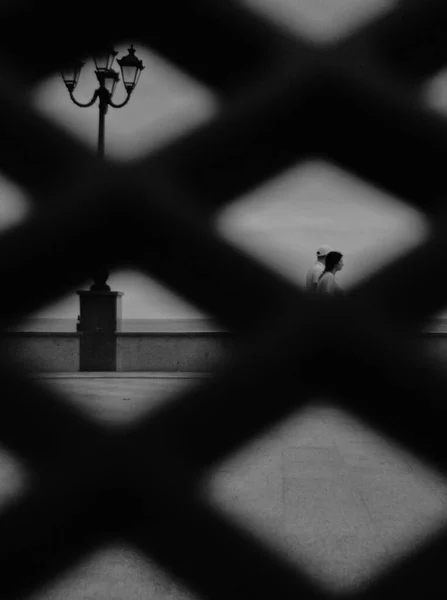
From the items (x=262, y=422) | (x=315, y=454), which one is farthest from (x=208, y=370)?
(x=315, y=454)

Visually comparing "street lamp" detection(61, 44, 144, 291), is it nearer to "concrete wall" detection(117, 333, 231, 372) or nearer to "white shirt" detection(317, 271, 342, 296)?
"white shirt" detection(317, 271, 342, 296)

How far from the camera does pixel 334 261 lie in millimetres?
535

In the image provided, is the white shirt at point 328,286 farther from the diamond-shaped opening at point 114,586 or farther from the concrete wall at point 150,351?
the concrete wall at point 150,351

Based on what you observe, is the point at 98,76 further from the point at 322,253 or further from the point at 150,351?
the point at 150,351

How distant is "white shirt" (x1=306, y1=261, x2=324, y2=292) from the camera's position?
50 centimetres

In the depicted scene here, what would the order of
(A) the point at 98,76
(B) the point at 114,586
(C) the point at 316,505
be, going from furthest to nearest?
(C) the point at 316,505 → (B) the point at 114,586 → (A) the point at 98,76

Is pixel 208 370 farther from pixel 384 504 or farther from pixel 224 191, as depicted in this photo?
pixel 384 504

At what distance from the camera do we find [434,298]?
491mm

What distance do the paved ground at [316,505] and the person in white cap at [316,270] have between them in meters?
0.07

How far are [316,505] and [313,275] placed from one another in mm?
1961

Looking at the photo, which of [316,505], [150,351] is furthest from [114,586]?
[150,351]

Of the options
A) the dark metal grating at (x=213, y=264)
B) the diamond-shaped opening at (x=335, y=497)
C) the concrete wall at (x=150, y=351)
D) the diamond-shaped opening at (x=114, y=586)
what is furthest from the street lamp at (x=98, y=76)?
the concrete wall at (x=150, y=351)

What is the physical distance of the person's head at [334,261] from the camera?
1.67 ft

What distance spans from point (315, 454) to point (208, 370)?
108 inches
